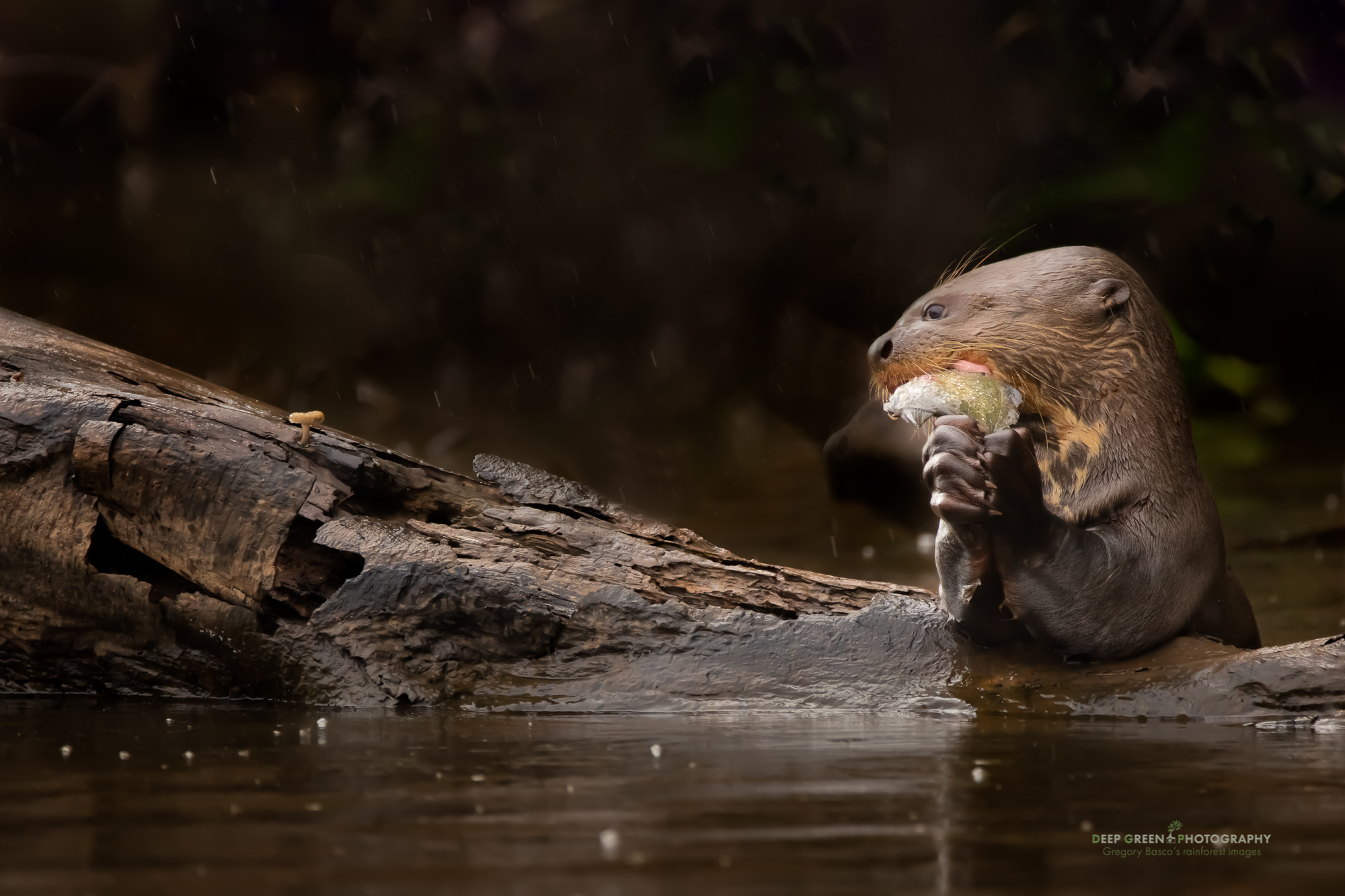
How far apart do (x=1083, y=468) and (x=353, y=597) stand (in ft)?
6.21

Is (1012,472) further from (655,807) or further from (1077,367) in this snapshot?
A: (655,807)

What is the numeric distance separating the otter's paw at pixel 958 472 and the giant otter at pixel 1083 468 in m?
0.05

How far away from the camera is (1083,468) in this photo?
2.94m

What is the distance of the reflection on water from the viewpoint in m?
1.21

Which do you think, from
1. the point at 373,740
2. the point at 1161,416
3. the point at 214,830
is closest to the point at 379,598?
the point at 373,740

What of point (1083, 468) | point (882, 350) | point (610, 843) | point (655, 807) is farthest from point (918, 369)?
point (610, 843)

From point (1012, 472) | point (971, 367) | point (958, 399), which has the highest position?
point (971, 367)

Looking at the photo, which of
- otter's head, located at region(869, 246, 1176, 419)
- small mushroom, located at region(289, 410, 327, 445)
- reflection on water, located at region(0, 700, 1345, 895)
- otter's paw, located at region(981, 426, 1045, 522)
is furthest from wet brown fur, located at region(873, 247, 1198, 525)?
small mushroom, located at region(289, 410, 327, 445)

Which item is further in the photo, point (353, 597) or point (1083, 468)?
point (353, 597)

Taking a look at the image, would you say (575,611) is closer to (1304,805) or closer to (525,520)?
(525,520)

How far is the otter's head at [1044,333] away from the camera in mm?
2992

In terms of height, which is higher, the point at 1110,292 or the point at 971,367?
the point at 1110,292

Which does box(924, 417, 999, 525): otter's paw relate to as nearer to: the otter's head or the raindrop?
the otter's head

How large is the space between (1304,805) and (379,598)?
7.52ft
